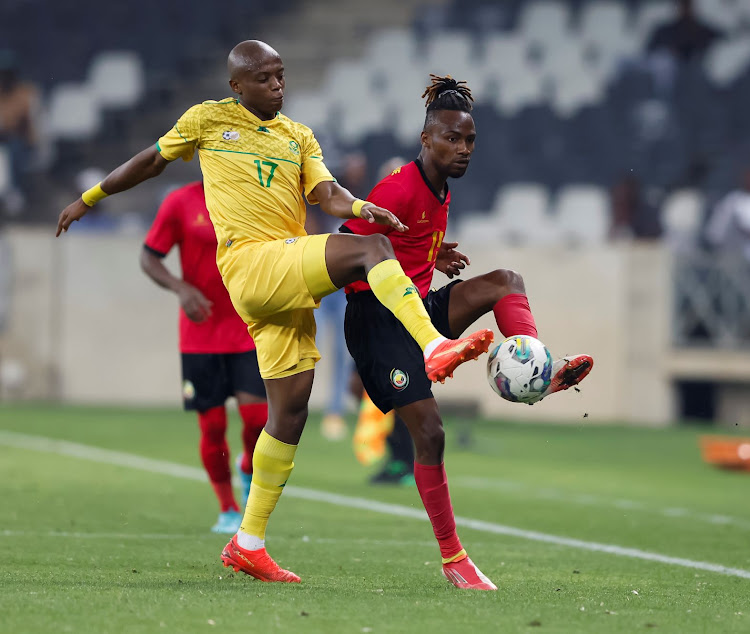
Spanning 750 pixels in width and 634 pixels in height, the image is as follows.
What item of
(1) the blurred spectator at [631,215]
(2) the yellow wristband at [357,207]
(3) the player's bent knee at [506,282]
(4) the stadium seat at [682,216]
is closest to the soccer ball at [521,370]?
(3) the player's bent knee at [506,282]

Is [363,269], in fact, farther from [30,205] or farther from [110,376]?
[30,205]

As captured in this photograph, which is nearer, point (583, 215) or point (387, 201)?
point (387, 201)

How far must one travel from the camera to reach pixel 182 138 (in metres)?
5.20

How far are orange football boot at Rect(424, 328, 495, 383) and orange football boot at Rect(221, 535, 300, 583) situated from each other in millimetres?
1236

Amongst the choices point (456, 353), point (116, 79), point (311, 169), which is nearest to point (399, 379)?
point (456, 353)

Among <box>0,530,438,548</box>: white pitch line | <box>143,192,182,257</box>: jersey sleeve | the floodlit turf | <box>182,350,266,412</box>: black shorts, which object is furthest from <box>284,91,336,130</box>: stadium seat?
<box>0,530,438,548</box>: white pitch line

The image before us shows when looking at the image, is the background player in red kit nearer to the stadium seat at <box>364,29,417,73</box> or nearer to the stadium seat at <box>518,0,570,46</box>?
the stadium seat at <box>364,29,417,73</box>

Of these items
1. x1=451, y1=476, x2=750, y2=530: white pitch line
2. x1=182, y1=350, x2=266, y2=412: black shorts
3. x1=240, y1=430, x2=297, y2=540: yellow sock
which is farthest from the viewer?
x1=451, y1=476, x2=750, y2=530: white pitch line

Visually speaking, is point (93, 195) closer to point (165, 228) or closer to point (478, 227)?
point (165, 228)

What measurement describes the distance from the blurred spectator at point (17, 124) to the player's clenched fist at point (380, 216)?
44.0 feet

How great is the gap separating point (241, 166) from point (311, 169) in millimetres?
302

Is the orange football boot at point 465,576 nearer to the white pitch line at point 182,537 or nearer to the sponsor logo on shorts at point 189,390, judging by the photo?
the white pitch line at point 182,537

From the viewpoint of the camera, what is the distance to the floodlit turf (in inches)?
Answer: 172

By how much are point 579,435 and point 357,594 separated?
31.3 ft
